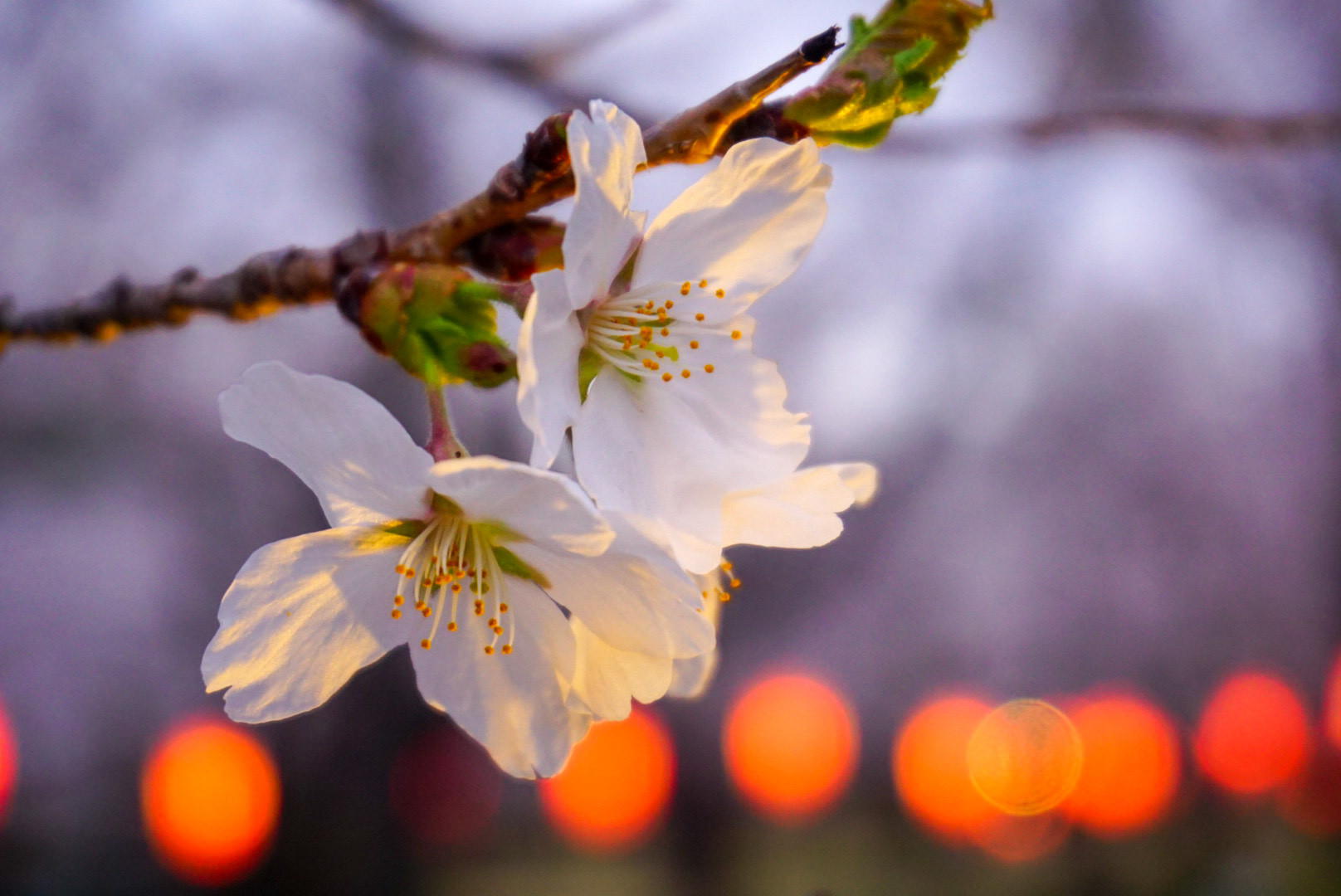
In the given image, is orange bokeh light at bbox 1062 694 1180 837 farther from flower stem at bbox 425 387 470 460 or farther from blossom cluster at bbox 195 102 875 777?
flower stem at bbox 425 387 470 460

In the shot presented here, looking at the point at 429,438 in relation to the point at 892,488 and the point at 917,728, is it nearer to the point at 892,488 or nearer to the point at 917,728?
the point at 892,488

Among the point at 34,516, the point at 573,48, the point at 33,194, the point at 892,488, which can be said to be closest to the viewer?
the point at 573,48

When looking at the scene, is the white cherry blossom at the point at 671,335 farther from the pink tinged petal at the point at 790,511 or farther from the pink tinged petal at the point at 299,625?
the pink tinged petal at the point at 299,625

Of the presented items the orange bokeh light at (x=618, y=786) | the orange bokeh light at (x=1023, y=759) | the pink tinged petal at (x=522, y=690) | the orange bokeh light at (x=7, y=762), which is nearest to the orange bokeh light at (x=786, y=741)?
the orange bokeh light at (x=618, y=786)

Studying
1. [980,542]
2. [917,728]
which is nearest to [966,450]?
[980,542]

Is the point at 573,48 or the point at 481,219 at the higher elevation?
the point at 573,48

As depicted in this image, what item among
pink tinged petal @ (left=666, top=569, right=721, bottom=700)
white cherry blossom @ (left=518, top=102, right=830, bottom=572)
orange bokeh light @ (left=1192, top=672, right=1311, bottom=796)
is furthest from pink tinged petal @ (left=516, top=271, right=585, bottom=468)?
orange bokeh light @ (left=1192, top=672, right=1311, bottom=796)

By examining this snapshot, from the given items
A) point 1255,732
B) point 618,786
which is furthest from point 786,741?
point 1255,732

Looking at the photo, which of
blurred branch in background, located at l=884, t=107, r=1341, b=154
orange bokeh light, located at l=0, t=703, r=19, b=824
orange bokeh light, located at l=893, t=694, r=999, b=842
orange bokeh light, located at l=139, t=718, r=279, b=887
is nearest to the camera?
blurred branch in background, located at l=884, t=107, r=1341, b=154
